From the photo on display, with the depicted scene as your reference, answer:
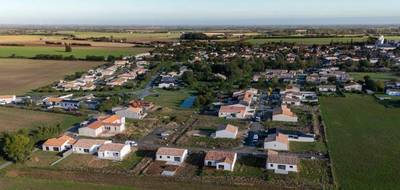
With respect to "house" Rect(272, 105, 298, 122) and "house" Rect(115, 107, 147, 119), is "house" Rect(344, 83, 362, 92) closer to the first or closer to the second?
"house" Rect(272, 105, 298, 122)

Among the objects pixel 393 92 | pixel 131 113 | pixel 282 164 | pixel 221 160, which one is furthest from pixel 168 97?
pixel 393 92

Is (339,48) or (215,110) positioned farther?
(339,48)

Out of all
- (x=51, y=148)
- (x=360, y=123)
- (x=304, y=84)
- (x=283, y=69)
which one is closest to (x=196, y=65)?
(x=283, y=69)

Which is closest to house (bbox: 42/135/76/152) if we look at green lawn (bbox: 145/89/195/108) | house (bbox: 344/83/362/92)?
green lawn (bbox: 145/89/195/108)

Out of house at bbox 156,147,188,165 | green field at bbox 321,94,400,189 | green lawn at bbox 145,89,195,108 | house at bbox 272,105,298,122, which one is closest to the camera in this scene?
green field at bbox 321,94,400,189

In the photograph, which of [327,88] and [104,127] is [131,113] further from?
[327,88]

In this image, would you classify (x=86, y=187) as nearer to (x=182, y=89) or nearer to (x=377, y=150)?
(x=377, y=150)

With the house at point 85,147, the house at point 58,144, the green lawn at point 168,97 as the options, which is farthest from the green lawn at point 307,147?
the green lawn at point 168,97
